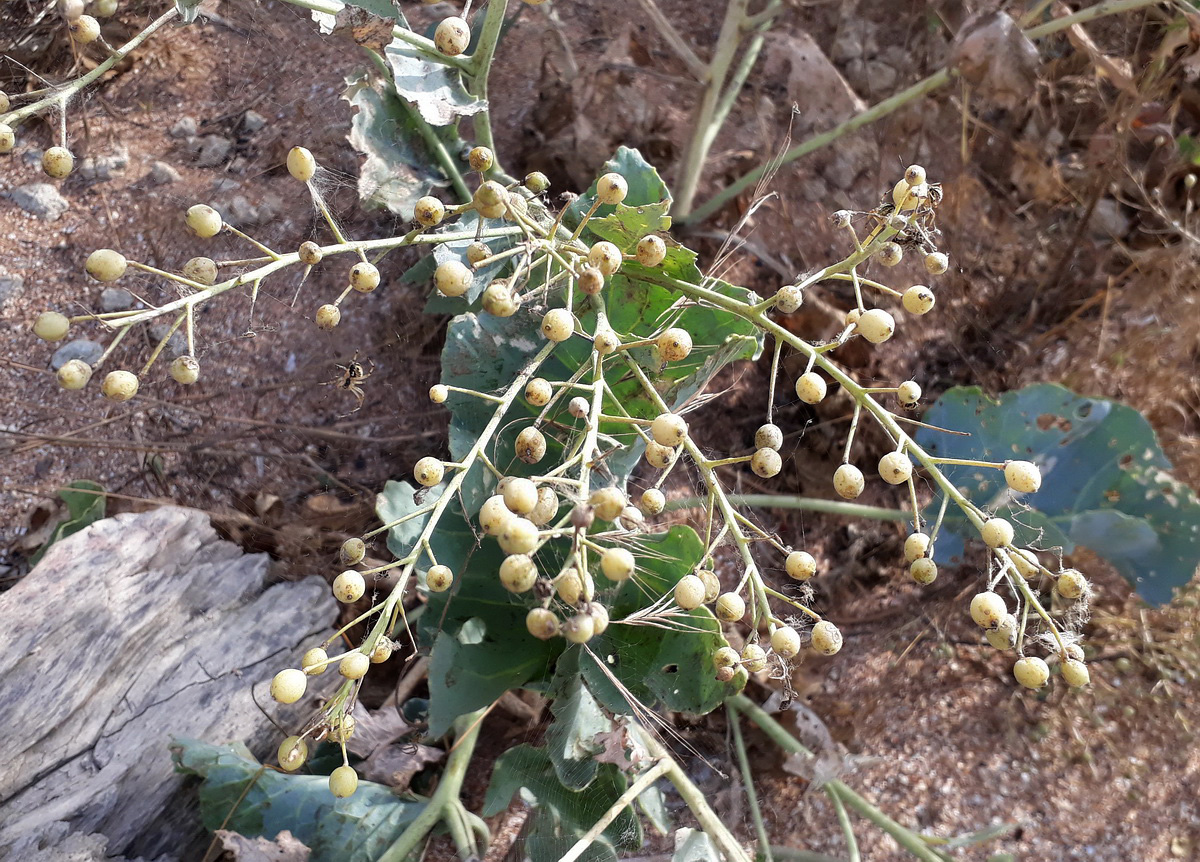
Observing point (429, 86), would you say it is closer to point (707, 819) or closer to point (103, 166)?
point (103, 166)

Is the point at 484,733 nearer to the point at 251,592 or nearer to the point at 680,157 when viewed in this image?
the point at 251,592

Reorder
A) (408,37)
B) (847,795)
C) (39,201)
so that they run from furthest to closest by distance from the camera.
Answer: (39,201), (847,795), (408,37)

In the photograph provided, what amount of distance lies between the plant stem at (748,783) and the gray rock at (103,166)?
5.19 ft

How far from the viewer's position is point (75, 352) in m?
1.53

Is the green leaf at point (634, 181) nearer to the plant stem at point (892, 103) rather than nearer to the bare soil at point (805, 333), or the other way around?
the plant stem at point (892, 103)

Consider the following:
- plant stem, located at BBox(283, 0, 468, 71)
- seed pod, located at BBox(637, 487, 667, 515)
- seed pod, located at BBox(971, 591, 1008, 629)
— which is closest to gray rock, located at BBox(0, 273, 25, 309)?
plant stem, located at BBox(283, 0, 468, 71)

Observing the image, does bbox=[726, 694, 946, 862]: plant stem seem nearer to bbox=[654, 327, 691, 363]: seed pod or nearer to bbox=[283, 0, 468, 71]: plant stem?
bbox=[654, 327, 691, 363]: seed pod

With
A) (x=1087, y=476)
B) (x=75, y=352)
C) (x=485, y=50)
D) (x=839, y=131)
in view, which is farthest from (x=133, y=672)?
(x=1087, y=476)

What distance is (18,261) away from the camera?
1.58m

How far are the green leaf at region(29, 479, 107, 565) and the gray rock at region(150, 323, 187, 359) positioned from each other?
28 centimetres

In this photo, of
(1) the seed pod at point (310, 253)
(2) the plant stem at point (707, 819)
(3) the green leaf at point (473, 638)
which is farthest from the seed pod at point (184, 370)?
(2) the plant stem at point (707, 819)

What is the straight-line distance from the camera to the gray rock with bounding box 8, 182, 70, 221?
1626 millimetres

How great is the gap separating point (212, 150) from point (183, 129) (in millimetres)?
88

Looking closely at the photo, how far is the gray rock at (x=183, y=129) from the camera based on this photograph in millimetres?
1761
